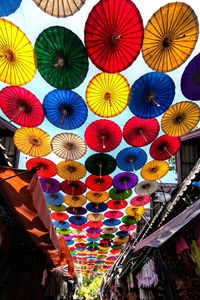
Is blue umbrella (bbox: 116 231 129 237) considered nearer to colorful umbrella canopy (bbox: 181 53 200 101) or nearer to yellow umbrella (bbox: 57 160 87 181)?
yellow umbrella (bbox: 57 160 87 181)

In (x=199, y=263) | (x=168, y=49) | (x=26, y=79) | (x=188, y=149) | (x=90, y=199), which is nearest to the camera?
(x=199, y=263)

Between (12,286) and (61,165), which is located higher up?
(61,165)

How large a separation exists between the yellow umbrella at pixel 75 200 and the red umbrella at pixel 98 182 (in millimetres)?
1202

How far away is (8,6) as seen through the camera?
4184 millimetres

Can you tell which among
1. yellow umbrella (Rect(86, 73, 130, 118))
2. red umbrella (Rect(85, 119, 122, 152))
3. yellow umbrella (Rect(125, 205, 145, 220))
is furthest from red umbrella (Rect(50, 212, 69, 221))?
yellow umbrella (Rect(86, 73, 130, 118))

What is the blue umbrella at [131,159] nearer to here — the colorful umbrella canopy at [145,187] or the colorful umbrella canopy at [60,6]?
the colorful umbrella canopy at [145,187]

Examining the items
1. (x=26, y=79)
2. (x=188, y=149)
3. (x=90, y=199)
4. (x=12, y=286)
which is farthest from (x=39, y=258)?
(x=188, y=149)

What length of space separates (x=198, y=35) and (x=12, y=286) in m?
6.90

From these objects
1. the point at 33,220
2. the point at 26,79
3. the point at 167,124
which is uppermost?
the point at 167,124

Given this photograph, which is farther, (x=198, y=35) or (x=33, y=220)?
(x=198, y=35)

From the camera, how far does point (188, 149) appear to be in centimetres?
1302

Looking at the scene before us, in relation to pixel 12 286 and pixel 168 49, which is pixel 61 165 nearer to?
pixel 12 286

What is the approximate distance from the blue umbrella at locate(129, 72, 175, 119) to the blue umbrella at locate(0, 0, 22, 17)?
3.14 m

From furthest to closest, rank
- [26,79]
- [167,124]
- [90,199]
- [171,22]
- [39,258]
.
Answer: [90,199] → [167,124] → [39,258] → [26,79] → [171,22]
